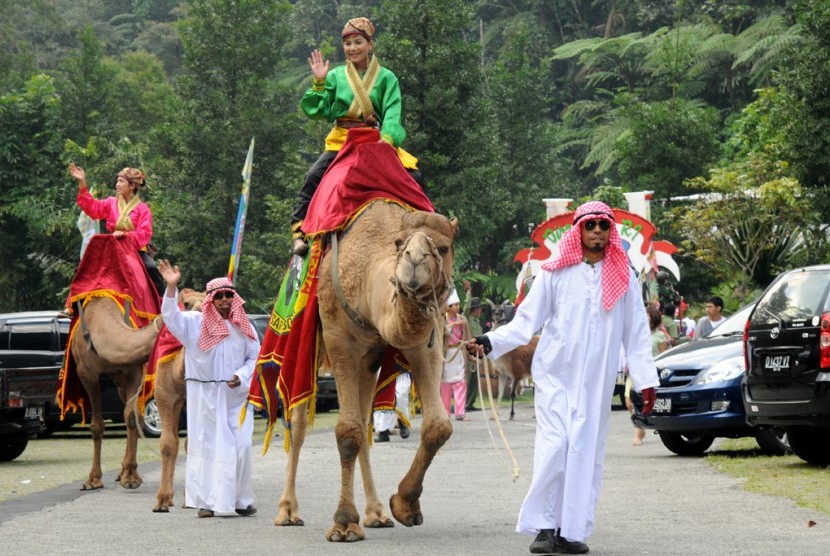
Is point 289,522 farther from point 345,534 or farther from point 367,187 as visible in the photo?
point 367,187

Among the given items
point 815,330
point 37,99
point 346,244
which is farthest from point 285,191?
point 346,244

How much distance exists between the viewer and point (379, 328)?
10.3 m

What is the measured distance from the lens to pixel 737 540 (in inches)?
390

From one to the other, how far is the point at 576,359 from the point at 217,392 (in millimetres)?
4171

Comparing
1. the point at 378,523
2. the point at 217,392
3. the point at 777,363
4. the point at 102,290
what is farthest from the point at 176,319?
the point at 777,363

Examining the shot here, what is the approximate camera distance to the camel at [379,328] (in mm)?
9617

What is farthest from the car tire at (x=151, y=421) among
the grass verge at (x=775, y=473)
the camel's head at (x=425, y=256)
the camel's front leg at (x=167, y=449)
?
the camel's head at (x=425, y=256)

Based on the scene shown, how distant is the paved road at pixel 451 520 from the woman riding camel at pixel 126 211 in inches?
101

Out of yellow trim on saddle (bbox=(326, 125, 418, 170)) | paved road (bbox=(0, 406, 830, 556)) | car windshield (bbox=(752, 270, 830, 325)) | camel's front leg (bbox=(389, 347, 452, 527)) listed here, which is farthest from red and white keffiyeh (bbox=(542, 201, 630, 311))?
car windshield (bbox=(752, 270, 830, 325))

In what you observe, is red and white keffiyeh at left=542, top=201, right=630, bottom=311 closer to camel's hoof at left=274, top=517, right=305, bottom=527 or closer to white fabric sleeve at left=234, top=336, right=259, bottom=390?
camel's hoof at left=274, top=517, right=305, bottom=527

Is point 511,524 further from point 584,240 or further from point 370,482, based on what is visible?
point 584,240

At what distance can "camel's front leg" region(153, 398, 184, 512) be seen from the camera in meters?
12.8

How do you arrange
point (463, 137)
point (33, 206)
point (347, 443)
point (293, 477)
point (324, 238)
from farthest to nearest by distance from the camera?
point (33, 206) → point (463, 137) → point (293, 477) → point (324, 238) → point (347, 443)

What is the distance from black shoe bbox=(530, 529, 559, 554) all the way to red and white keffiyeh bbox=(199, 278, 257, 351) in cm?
432
